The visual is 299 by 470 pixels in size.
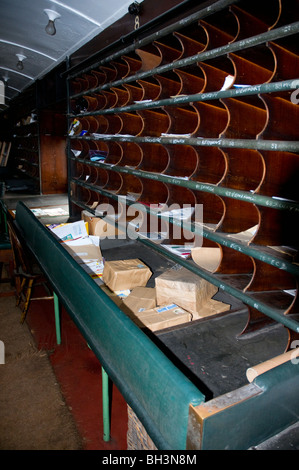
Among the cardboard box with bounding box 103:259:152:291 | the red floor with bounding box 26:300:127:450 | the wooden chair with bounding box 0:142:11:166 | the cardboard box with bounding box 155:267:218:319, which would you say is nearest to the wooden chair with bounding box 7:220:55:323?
the red floor with bounding box 26:300:127:450

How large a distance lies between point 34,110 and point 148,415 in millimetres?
6614

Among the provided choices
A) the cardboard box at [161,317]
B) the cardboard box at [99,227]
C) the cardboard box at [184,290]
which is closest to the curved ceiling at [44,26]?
the cardboard box at [99,227]

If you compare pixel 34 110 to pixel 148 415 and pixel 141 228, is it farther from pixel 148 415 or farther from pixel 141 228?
pixel 148 415

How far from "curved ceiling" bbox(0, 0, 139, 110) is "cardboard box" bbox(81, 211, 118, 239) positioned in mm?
1882

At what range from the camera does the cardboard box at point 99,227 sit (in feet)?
11.0

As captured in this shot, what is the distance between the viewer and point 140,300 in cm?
203

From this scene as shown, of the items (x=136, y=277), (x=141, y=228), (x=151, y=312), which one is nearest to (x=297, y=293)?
(x=151, y=312)

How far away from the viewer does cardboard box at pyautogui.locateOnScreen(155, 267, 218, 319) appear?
6.23 feet

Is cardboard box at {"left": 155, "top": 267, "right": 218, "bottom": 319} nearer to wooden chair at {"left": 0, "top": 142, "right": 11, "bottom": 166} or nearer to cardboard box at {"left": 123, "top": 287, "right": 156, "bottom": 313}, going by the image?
cardboard box at {"left": 123, "top": 287, "right": 156, "bottom": 313}

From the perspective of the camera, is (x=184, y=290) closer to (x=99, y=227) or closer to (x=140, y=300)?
(x=140, y=300)

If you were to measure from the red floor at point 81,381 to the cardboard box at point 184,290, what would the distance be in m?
0.87

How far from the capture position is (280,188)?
58.2 inches

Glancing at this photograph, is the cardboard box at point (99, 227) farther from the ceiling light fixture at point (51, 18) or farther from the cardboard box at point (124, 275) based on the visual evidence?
the ceiling light fixture at point (51, 18)

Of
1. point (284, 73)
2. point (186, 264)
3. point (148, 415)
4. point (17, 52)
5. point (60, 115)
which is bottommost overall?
point (148, 415)
